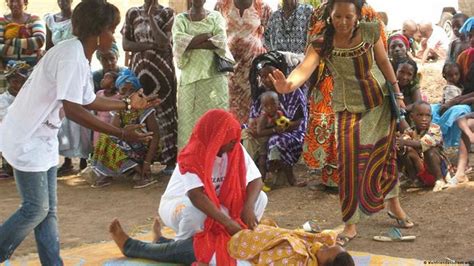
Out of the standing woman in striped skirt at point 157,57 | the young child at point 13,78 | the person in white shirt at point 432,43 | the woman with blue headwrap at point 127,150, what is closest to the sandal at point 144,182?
the woman with blue headwrap at point 127,150

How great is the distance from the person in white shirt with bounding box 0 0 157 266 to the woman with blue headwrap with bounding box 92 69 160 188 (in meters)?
3.43

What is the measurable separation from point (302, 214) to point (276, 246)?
2.30 meters

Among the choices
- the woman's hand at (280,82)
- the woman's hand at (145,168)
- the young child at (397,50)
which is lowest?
the woman's hand at (145,168)

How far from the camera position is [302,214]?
6723 millimetres

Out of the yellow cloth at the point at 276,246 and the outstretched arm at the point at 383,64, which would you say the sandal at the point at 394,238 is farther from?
the yellow cloth at the point at 276,246

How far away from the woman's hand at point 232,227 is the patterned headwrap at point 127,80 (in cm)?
346

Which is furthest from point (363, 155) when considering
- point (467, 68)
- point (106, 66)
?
point (106, 66)

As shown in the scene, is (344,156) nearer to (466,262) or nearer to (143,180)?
(466,262)

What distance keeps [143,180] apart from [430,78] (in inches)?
206

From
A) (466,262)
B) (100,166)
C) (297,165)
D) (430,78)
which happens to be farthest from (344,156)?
(430,78)

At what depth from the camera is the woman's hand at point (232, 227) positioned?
467 cm

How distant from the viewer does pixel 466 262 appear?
5.01 meters

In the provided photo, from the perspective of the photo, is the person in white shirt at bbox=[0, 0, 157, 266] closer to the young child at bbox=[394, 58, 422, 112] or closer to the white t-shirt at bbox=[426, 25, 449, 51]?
the young child at bbox=[394, 58, 422, 112]

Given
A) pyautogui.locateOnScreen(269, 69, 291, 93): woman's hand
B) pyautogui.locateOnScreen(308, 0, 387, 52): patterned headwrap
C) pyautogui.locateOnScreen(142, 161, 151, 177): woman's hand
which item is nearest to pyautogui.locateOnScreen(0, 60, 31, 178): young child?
pyautogui.locateOnScreen(142, 161, 151, 177): woman's hand
